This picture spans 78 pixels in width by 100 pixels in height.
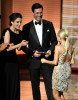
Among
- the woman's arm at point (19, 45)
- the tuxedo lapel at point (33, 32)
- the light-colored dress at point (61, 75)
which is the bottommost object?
the light-colored dress at point (61, 75)

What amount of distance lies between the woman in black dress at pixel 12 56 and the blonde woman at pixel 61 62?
431 mm

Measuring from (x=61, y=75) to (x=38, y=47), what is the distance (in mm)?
586

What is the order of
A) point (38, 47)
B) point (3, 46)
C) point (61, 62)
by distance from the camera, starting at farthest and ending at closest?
point (38, 47)
point (61, 62)
point (3, 46)

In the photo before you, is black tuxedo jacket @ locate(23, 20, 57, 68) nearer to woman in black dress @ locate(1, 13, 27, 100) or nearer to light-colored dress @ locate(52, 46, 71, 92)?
woman in black dress @ locate(1, 13, 27, 100)

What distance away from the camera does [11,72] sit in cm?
371

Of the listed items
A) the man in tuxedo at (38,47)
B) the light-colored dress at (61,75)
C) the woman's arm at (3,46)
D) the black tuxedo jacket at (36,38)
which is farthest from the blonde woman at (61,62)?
the woman's arm at (3,46)

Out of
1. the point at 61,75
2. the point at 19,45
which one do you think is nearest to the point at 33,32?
the point at 19,45

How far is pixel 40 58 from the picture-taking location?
3.98m

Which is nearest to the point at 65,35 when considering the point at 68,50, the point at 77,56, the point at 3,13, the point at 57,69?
the point at 68,50

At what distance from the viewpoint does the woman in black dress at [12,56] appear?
142 inches

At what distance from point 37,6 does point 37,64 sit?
872mm

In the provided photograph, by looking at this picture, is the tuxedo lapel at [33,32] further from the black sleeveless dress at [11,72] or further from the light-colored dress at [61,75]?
the light-colored dress at [61,75]

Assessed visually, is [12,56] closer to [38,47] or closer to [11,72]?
[11,72]

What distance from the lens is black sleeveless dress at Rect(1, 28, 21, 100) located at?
144 inches
